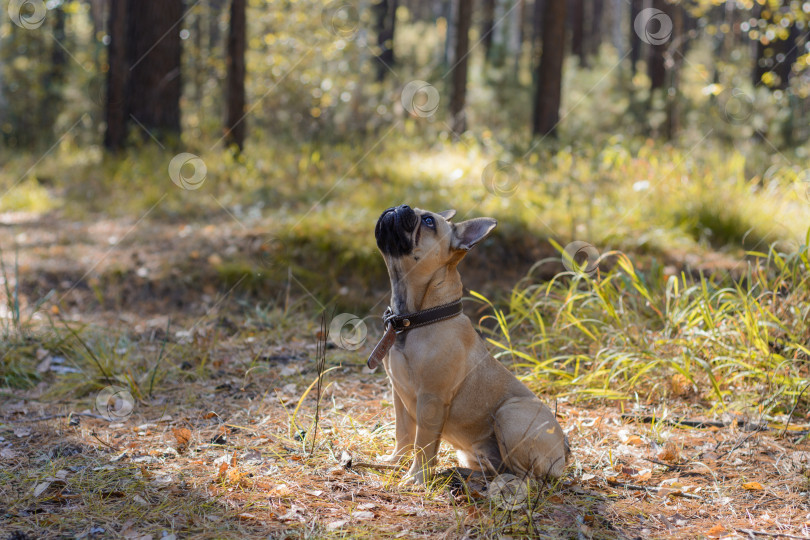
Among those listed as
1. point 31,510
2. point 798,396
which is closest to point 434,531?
point 31,510

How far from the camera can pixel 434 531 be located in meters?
3.00

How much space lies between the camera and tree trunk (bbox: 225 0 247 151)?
10.4 meters

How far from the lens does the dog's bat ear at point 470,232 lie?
3213 mm

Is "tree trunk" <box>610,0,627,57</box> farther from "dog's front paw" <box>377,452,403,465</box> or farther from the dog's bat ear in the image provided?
"dog's front paw" <box>377,452,403,465</box>

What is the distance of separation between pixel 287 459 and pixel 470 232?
63.2 inches

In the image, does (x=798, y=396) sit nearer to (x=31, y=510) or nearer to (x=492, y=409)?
(x=492, y=409)

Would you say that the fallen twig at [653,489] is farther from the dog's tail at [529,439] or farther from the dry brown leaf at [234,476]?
the dry brown leaf at [234,476]

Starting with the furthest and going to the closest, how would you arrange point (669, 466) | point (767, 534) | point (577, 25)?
point (577, 25)
point (669, 466)
point (767, 534)

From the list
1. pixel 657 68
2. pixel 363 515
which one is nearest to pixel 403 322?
pixel 363 515

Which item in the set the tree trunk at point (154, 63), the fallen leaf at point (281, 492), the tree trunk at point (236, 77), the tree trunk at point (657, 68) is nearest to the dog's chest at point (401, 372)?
the fallen leaf at point (281, 492)

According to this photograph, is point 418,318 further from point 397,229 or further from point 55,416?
point 55,416

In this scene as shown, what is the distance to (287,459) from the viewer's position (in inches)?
146

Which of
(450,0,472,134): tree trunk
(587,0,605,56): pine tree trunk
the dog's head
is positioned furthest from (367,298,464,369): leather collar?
(587,0,605,56): pine tree trunk

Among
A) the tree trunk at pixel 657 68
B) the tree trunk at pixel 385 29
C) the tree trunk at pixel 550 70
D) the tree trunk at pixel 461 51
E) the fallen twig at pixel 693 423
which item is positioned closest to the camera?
the fallen twig at pixel 693 423
